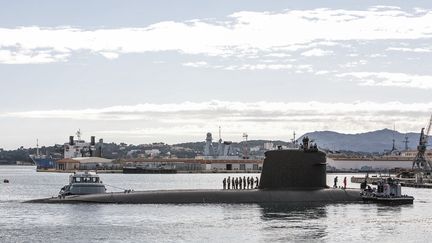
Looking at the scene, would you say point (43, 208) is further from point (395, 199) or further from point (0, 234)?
point (395, 199)

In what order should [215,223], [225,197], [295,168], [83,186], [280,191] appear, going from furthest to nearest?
1. [83,186]
2. [225,197]
3. [280,191]
4. [295,168]
5. [215,223]

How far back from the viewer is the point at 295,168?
4700 cm

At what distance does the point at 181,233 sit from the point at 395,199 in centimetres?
2080

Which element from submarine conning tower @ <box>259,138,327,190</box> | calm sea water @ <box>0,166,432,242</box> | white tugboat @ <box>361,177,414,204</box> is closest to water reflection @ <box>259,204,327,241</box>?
calm sea water @ <box>0,166,432,242</box>

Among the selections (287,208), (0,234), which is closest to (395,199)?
(287,208)

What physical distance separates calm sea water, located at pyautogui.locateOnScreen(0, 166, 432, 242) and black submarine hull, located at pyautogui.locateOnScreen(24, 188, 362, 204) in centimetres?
49

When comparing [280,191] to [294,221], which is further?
[280,191]

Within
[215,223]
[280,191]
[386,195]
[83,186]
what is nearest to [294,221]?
[215,223]

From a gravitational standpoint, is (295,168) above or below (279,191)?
above

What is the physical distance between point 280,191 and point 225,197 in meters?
3.71

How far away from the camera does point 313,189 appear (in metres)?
48.0

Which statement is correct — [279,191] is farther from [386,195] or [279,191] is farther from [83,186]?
[83,186]

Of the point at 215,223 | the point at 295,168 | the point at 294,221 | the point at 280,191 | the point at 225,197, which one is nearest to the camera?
the point at 215,223

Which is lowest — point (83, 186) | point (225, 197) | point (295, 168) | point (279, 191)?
point (225, 197)
